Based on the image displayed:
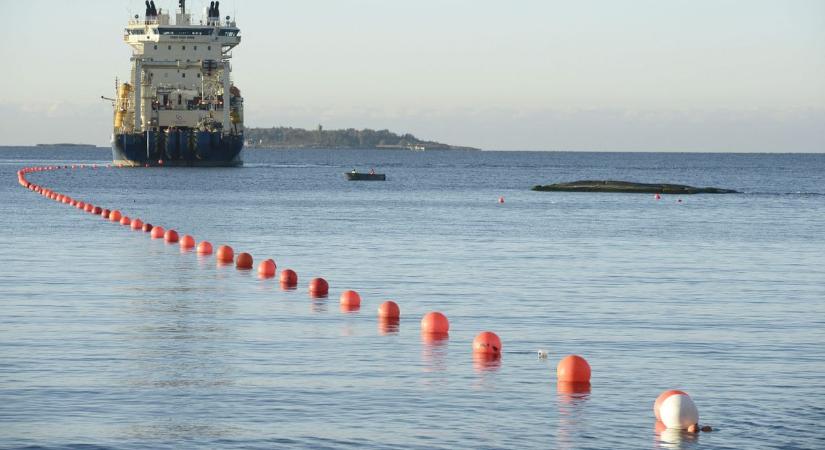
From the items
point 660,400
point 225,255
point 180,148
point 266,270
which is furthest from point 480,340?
point 180,148

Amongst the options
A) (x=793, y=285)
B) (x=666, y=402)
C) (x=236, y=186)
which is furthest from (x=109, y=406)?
(x=236, y=186)

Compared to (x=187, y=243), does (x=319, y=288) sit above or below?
above

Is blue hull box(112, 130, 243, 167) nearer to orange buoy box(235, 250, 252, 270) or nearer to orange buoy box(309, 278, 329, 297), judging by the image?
orange buoy box(235, 250, 252, 270)

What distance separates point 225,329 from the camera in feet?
86.9

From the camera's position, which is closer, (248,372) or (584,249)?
(248,372)

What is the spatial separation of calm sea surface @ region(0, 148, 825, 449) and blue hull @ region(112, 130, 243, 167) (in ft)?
275

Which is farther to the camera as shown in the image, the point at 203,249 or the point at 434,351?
the point at 203,249

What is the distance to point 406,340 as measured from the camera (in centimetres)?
2528

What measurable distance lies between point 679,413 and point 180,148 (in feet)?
415

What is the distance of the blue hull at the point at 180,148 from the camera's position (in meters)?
141

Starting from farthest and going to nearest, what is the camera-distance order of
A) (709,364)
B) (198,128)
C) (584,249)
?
(198,128), (584,249), (709,364)

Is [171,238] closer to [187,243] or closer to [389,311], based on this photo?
[187,243]

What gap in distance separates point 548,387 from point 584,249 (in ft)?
93.4

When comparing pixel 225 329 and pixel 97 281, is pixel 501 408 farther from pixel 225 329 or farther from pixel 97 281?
pixel 97 281
